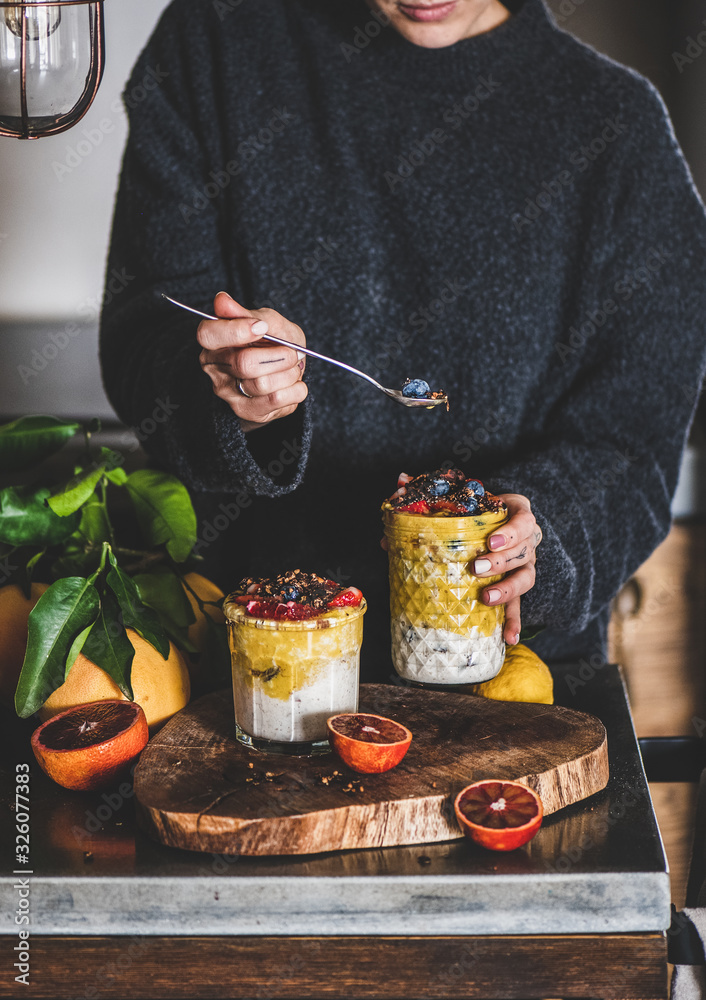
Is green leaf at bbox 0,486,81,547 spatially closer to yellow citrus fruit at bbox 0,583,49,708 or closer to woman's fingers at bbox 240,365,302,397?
yellow citrus fruit at bbox 0,583,49,708

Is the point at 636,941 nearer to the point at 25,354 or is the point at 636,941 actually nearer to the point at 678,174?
the point at 678,174

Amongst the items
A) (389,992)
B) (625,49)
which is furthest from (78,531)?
(625,49)

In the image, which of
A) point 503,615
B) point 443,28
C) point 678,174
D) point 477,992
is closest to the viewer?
point 477,992

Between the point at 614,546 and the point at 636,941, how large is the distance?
0.62 meters

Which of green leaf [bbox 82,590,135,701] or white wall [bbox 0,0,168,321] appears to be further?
white wall [bbox 0,0,168,321]


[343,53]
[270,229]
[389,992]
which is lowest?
[389,992]

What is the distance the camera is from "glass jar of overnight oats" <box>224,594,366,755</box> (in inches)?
34.9

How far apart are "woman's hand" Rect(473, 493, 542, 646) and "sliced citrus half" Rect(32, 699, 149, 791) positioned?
0.36 metres

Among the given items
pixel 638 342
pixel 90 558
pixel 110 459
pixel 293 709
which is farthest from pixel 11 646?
pixel 638 342

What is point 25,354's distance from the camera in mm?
2611

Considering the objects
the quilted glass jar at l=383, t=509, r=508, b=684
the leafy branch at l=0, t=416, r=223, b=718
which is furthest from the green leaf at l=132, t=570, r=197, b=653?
the quilted glass jar at l=383, t=509, r=508, b=684

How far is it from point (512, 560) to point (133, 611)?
1.23ft

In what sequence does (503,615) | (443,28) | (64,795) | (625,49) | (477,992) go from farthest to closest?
1. (625,49)
2. (443,28)
3. (503,615)
4. (64,795)
5. (477,992)

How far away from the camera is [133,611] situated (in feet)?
3.13
